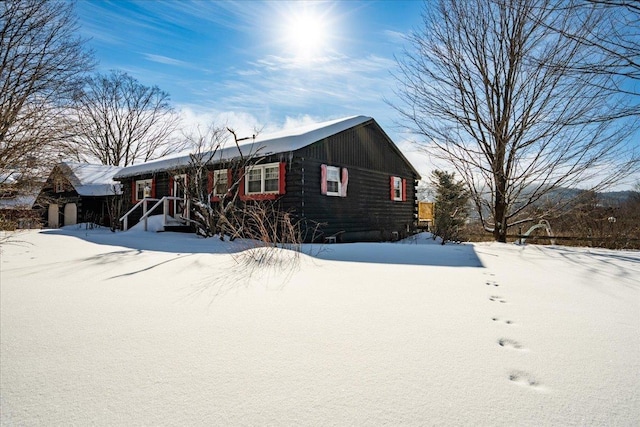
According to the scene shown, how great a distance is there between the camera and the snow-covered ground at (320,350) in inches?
47.4

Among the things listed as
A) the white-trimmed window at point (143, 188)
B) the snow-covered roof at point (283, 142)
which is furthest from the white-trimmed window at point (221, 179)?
the white-trimmed window at point (143, 188)

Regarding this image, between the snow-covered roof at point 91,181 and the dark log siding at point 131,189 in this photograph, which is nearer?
the dark log siding at point 131,189

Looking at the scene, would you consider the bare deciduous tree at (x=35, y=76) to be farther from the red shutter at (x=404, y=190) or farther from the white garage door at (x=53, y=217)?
the white garage door at (x=53, y=217)

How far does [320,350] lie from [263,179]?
8.20m

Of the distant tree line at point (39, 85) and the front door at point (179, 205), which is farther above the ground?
the distant tree line at point (39, 85)

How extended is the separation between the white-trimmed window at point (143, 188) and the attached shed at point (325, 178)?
0.12ft

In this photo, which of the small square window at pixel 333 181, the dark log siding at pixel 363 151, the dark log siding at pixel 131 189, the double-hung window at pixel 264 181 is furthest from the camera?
the dark log siding at pixel 131 189

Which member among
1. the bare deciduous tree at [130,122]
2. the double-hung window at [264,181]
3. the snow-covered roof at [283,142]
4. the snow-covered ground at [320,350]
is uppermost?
the bare deciduous tree at [130,122]

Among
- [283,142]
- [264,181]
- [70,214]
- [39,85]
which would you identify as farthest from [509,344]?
[70,214]

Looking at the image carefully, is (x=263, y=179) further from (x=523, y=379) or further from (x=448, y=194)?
(x=448, y=194)

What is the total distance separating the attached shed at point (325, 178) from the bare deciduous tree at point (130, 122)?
13992 mm

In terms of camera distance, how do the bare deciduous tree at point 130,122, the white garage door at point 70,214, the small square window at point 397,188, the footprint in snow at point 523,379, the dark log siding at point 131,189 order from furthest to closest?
the bare deciduous tree at point 130,122
the white garage door at point 70,214
the small square window at point 397,188
the dark log siding at point 131,189
the footprint in snow at point 523,379

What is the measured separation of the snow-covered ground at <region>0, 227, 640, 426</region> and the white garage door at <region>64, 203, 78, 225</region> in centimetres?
1986

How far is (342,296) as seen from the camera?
278cm
